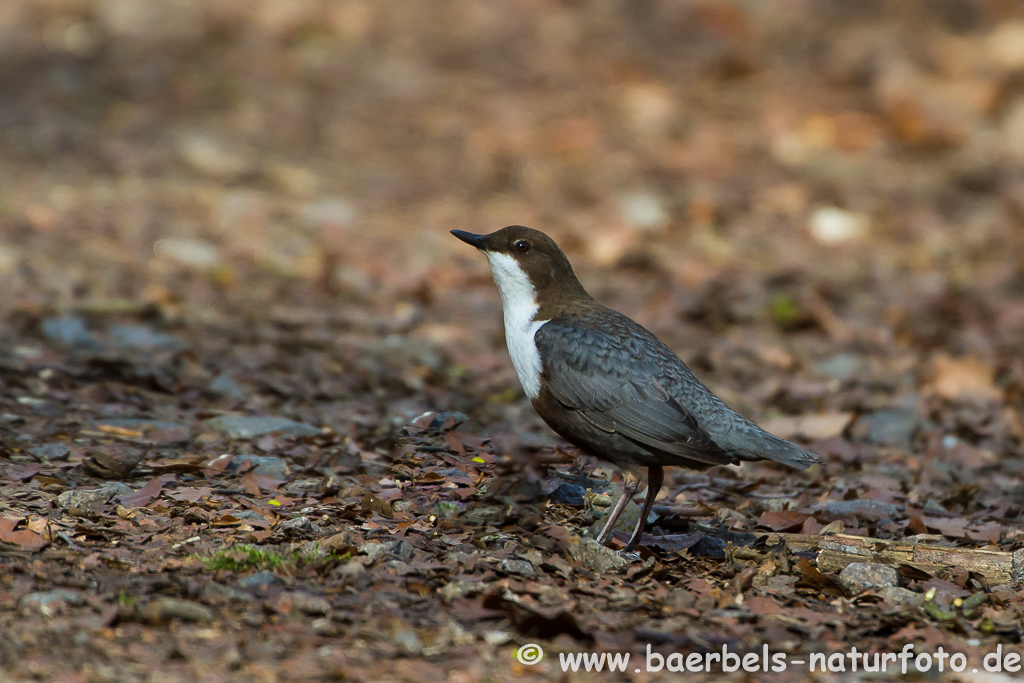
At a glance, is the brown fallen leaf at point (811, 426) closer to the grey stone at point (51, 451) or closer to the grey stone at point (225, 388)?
the grey stone at point (225, 388)

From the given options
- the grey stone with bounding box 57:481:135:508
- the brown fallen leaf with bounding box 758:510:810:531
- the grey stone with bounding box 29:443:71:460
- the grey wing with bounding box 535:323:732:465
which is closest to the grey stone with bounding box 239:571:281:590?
the grey stone with bounding box 57:481:135:508

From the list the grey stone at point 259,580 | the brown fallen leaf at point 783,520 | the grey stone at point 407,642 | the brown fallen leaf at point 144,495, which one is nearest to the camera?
the grey stone at point 407,642

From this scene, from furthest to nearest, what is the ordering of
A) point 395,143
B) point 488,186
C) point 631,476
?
point 395,143, point 488,186, point 631,476

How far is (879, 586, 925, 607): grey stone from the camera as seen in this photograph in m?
4.51

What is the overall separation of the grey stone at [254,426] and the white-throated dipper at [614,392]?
1.42m

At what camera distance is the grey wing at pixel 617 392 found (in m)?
4.93

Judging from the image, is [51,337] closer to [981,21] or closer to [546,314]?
[546,314]

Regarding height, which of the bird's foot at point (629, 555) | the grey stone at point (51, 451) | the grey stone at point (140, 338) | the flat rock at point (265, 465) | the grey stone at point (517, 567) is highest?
the grey stone at point (517, 567)

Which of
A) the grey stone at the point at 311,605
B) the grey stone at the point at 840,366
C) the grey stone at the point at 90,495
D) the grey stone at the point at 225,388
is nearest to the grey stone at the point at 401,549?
the grey stone at the point at 311,605

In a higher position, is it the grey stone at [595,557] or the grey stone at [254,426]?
the grey stone at [595,557]

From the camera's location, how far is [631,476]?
5.09 m

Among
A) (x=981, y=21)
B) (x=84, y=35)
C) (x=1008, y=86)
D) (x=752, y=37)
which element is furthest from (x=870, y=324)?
(x=84, y=35)

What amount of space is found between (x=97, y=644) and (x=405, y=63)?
11.3 metres

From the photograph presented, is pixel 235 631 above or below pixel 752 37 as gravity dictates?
below
